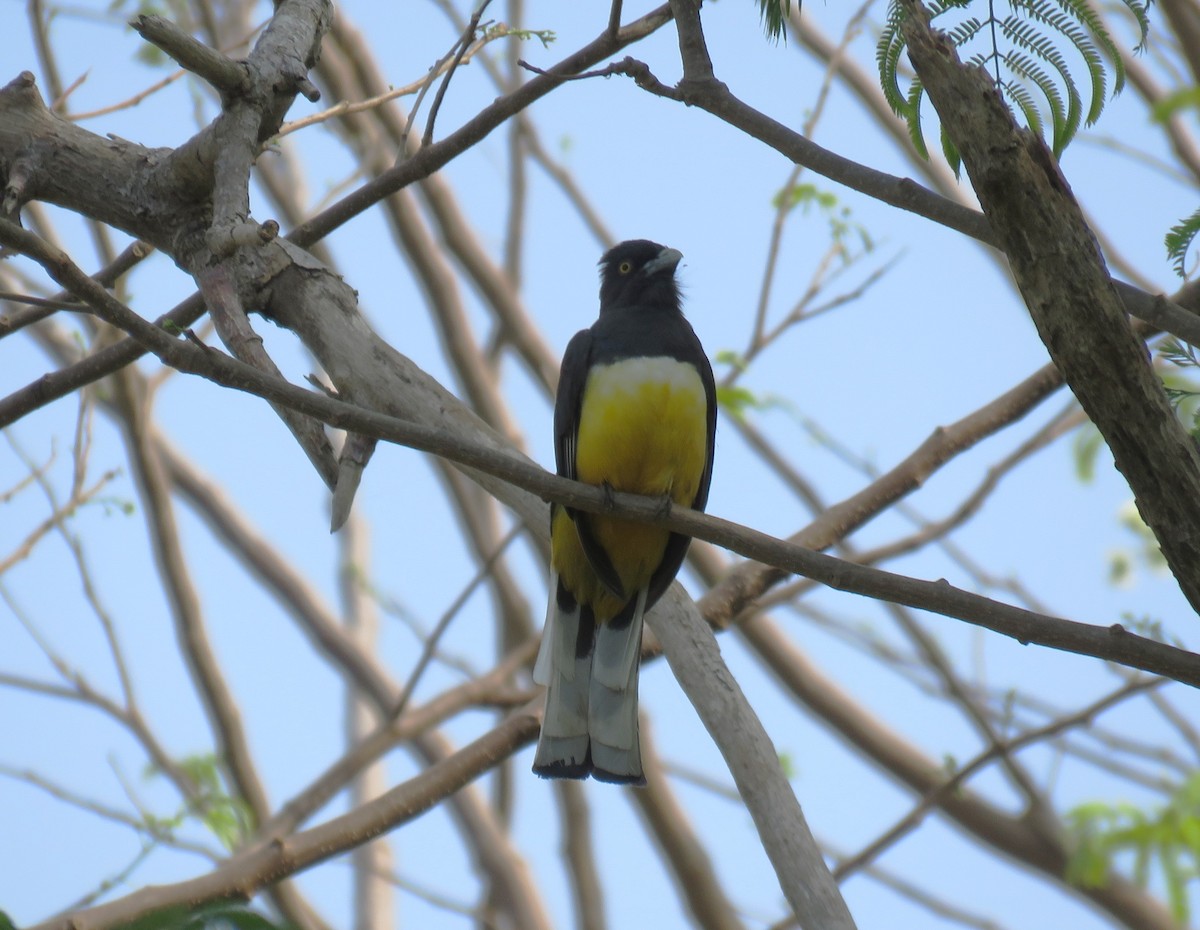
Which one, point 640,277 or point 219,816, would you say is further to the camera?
point 219,816

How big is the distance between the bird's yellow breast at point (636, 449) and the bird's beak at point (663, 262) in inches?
35.0

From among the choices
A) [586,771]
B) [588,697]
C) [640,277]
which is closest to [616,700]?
[588,697]

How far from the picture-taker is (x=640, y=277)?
5734 mm

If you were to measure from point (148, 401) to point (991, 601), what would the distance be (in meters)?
6.32

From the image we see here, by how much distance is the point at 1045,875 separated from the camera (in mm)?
7680

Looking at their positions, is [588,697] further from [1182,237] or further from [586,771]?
[1182,237]

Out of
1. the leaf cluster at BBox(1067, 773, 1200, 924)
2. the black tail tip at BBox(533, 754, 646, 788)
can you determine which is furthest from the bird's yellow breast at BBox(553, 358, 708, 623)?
the leaf cluster at BBox(1067, 773, 1200, 924)

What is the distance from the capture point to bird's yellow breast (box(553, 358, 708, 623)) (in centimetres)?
469

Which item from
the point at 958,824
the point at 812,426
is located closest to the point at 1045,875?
the point at 958,824

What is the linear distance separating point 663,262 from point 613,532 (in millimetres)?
1466

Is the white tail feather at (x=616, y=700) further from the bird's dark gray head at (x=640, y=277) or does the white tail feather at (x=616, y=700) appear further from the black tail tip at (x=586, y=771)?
the bird's dark gray head at (x=640, y=277)

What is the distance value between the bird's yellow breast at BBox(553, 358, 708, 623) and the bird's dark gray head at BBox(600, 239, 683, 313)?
78 centimetres

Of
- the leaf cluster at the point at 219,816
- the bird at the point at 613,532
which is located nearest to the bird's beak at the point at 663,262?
the bird at the point at 613,532

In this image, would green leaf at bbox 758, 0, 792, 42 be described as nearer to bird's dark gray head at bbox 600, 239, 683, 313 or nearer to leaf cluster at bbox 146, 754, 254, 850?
bird's dark gray head at bbox 600, 239, 683, 313
